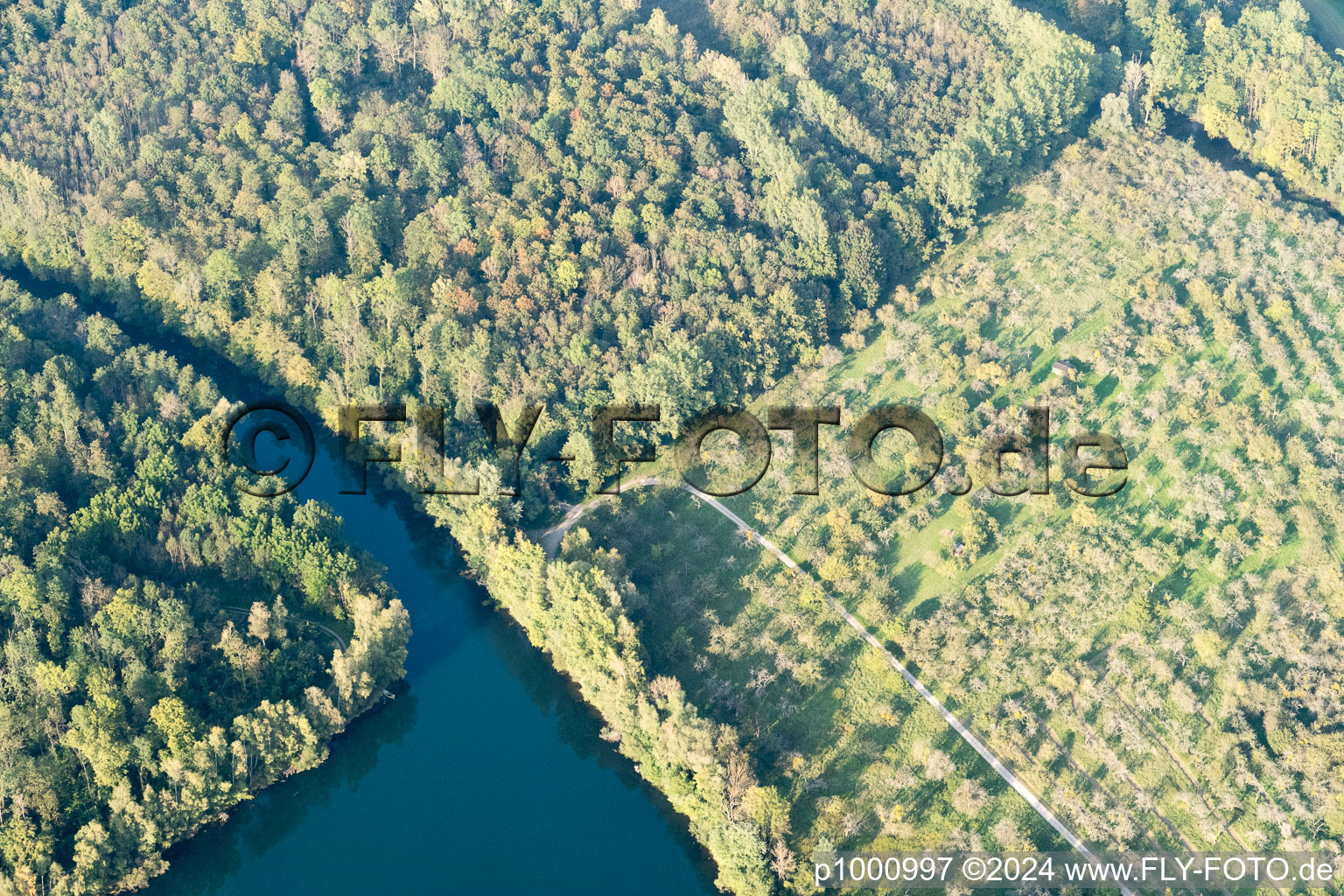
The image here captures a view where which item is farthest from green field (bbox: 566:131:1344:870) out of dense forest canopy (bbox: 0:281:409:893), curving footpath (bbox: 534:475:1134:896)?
dense forest canopy (bbox: 0:281:409:893)

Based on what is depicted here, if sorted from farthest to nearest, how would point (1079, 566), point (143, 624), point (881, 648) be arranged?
1. point (1079, 566)
2. point (881, 648)
3. point (143, 624)

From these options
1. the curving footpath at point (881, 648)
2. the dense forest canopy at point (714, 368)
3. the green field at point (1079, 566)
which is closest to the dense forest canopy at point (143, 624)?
the dense forest canopy at point (714, 368)

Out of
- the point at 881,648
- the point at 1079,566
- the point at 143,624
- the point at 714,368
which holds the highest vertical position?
the point at 714,368

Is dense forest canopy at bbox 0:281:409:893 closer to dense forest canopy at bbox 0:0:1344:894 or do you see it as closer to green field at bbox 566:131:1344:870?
dense forest canopy at bbox 0:0:1344:894

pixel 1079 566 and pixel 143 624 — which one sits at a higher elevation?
pixel 143 624

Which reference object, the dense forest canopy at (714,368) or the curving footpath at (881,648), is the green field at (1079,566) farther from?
the curving footpath at (881,648)

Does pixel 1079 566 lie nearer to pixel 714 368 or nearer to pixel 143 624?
pixel 714 368

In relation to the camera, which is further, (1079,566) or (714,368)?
(714,368)

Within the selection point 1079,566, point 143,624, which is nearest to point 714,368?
point 1079,566
